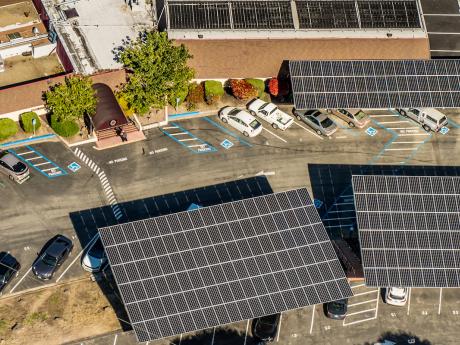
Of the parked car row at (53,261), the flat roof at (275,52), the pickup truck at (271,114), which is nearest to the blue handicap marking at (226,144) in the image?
the pickup truck at (271,114)

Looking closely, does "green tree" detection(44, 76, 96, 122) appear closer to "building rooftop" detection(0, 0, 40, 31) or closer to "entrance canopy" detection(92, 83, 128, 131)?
"entrance canopy" detection(92, 83, 128, 131)

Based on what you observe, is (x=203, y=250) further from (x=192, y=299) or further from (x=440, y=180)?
(x=440, y=180)

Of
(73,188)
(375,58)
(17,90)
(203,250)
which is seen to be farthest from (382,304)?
(17,90)

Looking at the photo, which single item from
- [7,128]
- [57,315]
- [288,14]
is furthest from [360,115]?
[7,128]

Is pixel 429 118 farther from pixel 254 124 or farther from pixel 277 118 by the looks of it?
pixel 254 124

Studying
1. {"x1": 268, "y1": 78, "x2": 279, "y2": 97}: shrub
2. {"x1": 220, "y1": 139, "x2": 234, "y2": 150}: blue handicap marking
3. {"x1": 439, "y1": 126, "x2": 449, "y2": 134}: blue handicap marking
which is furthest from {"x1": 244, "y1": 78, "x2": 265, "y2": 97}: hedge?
{"x1": 439, "y1": 126, "x2": 449, "y2": 134}: blue handicap marking

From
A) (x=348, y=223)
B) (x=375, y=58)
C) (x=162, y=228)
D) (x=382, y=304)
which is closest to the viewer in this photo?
(x=162, y=228)

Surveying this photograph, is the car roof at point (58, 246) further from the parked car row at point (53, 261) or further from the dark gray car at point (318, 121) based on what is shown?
the dark gray car at point (318, 121)
